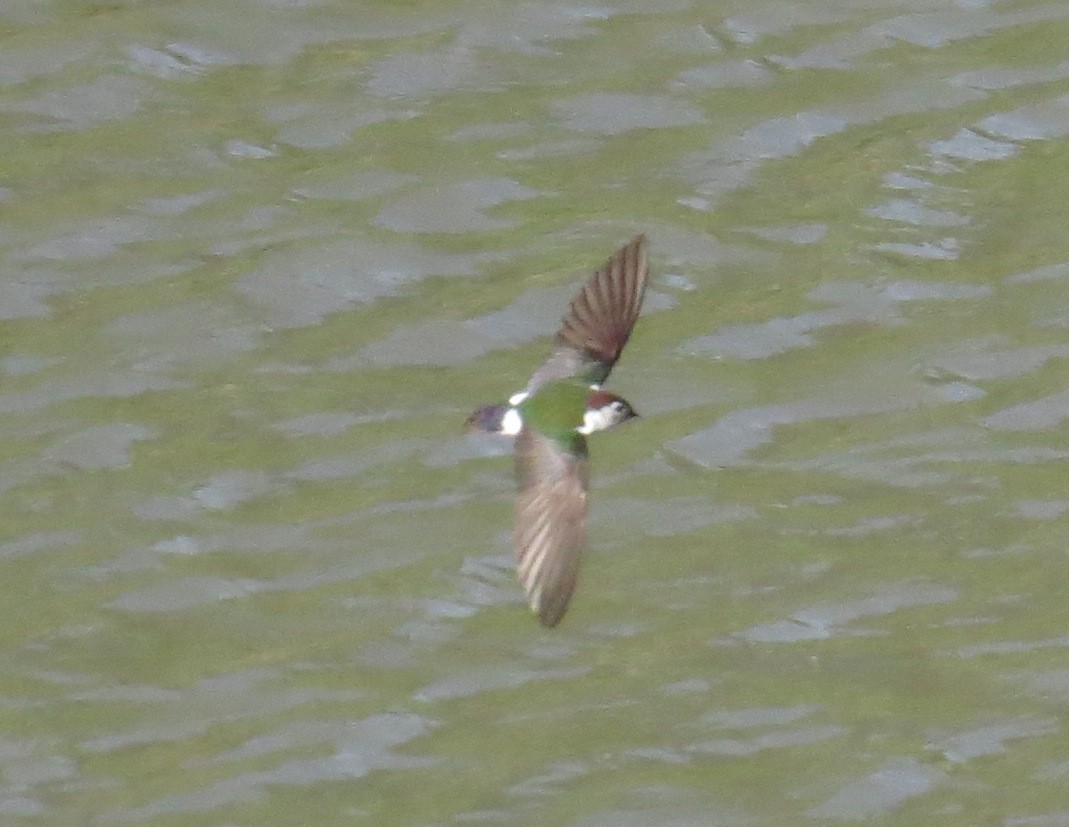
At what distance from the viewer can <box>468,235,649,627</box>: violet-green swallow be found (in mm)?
5160

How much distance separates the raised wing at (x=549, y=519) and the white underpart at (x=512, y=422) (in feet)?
0.07

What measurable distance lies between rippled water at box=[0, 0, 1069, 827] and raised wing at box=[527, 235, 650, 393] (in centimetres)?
80

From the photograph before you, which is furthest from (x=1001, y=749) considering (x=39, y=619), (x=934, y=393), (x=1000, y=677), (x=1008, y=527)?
(x=39, y=619)

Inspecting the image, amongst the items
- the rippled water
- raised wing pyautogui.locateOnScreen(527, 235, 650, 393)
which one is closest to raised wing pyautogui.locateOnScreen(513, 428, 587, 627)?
raised wing pyautogui.locateOnScreen(527, 235, 650, 393)

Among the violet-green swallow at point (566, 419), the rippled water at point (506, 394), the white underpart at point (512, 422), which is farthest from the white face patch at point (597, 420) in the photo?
the rippled water at point (506, 394)

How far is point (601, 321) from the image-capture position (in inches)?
221

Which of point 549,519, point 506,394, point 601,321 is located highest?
point 601,321

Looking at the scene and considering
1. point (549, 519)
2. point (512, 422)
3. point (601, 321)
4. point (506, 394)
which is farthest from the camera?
point (506, 394)

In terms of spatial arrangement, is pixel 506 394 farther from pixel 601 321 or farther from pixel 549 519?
pixel 549 519

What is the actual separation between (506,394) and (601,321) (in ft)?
4.68

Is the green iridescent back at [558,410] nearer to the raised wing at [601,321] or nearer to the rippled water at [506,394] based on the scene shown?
the raised wing at [601,321]

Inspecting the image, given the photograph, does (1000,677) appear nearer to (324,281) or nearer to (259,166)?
(324,281)

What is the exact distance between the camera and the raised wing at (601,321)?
5.55 metres

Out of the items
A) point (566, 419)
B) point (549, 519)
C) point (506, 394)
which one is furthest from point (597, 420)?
point (506, 394)
